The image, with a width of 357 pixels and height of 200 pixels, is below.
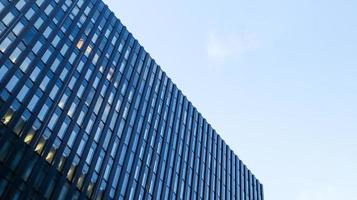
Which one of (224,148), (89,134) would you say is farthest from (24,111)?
(224,148)

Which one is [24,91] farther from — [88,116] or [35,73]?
[88,116]

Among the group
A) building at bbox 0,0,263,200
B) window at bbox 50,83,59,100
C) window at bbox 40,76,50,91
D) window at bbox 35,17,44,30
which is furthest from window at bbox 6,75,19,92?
window at bbox 35,17,44,30

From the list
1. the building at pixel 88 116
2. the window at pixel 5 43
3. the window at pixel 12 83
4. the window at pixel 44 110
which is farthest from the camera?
the window at pixel 44 110

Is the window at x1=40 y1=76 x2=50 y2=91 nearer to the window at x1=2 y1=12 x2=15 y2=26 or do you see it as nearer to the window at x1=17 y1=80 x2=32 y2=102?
the window at x1=17 y1=80 x2=32 y2=102

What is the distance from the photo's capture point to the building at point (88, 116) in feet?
126

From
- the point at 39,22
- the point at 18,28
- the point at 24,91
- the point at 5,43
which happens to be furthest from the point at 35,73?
the point at 39,22

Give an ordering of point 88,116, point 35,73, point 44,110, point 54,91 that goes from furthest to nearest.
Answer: point 88,116 → point 54,91 → point 35,73 → point 44,110

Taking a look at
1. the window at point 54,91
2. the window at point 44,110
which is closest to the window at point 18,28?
the window at point 54,91

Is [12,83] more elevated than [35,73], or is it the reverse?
[35,73]

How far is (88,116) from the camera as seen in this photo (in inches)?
1858

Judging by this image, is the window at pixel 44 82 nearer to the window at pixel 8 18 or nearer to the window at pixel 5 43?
the window at pixel 5 43

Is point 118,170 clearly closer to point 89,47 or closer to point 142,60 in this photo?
point 89,47

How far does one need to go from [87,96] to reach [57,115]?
6.30 m

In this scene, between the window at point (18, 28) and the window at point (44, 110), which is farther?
the window at point (18, 28)
